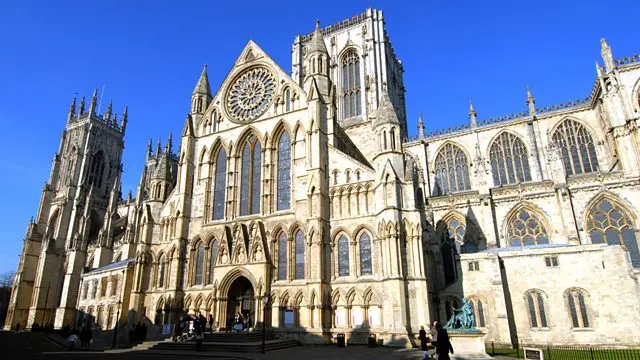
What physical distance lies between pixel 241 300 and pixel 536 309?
2021cm

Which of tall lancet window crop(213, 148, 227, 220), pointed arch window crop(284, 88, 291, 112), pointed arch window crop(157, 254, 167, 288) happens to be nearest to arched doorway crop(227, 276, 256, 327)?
tall lancet window crop(213, 148, 227, 220)

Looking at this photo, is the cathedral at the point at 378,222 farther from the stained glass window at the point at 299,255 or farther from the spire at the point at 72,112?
the spire at the point at 72,112

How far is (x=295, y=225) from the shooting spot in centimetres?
2688

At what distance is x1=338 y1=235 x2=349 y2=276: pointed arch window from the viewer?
2518 centimetres

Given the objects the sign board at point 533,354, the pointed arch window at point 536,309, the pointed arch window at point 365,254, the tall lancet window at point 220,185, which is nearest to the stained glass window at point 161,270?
the tall lancet window at point 220,185

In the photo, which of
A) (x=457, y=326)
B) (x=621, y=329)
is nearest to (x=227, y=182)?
(x=457, y=326)

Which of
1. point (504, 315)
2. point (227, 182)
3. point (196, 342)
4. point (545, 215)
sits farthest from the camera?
point (545, 215)

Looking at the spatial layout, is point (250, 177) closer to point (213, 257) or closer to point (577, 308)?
point (213, 257)

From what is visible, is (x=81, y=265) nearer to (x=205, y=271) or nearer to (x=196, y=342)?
(x=205, y=271)

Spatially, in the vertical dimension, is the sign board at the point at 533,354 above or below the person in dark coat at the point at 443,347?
below

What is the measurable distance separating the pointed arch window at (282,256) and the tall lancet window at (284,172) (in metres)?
2.27

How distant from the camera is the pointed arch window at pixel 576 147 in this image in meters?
38.1

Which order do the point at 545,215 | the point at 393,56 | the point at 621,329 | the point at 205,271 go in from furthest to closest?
the point at 393,56 → the point at 545,215 → the point at 205,271 → the point at 621,329

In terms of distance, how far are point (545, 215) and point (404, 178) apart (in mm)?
16748
